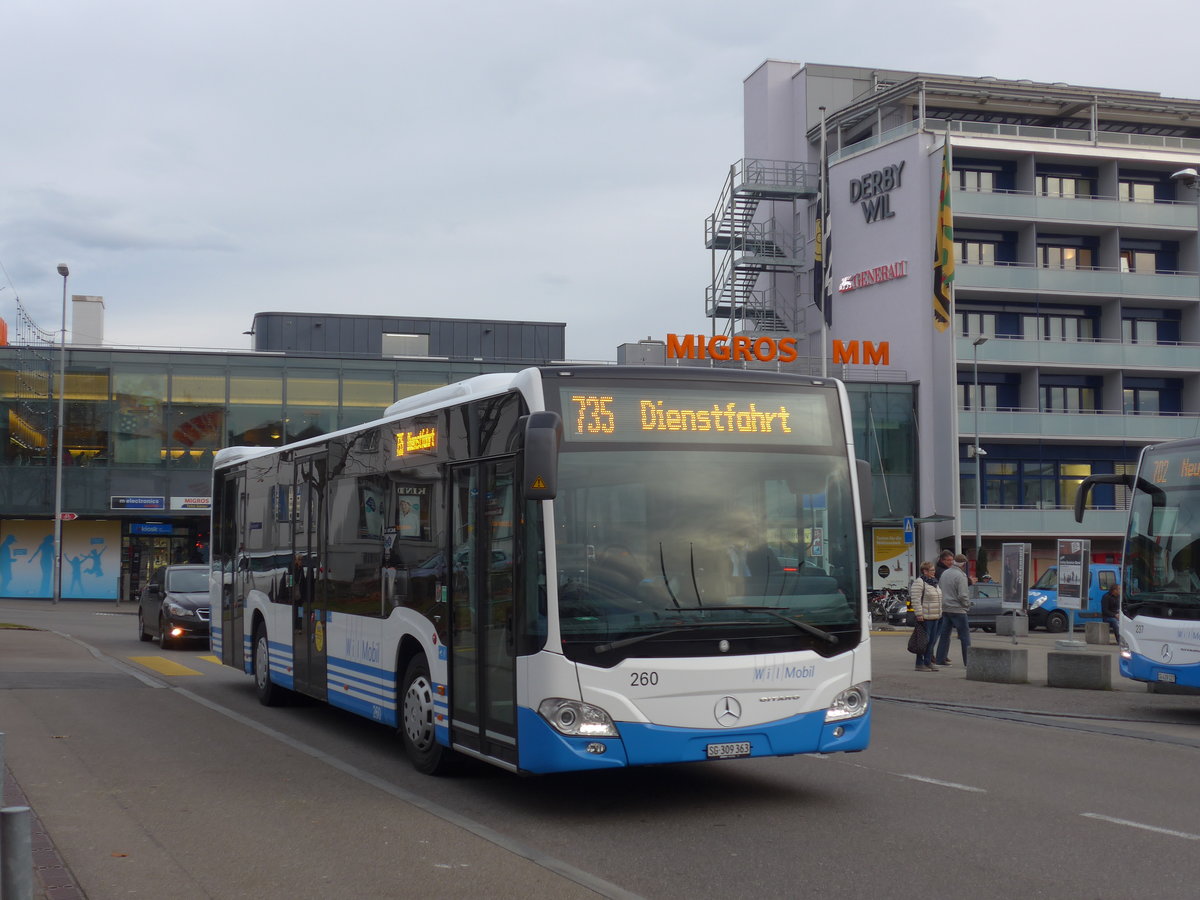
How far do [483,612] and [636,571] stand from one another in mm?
1242

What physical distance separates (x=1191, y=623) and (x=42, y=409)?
43.7 meters

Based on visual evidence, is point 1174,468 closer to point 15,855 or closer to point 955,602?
point 955,602

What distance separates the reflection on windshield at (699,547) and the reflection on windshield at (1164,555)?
7092 mm

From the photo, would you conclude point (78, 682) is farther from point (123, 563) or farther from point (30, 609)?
point (123, 563)

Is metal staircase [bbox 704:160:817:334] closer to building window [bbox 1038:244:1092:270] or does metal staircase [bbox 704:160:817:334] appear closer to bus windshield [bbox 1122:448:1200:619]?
building window [bbox 1038:244:1092:270]

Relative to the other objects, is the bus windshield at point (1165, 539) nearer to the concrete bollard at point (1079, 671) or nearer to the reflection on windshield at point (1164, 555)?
the reflection on windshield at point (1164, 555)

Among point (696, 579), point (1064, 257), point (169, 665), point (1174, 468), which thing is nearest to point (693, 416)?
point (696, 579)

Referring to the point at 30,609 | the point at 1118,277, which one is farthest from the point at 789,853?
the point at 1118,277

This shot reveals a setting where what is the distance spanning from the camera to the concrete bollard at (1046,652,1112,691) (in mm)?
17922

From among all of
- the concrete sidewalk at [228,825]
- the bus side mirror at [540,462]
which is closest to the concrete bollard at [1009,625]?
the concrete sidewalk at [228,825]

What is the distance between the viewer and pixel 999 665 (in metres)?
18.7

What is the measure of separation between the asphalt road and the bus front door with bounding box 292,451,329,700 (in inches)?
23.7

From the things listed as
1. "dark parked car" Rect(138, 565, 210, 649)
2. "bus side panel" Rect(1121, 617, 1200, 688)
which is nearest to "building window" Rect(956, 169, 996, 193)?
"dark parked car" Rect(138, 565, 210, 649)

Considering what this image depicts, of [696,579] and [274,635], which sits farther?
[274,635]
